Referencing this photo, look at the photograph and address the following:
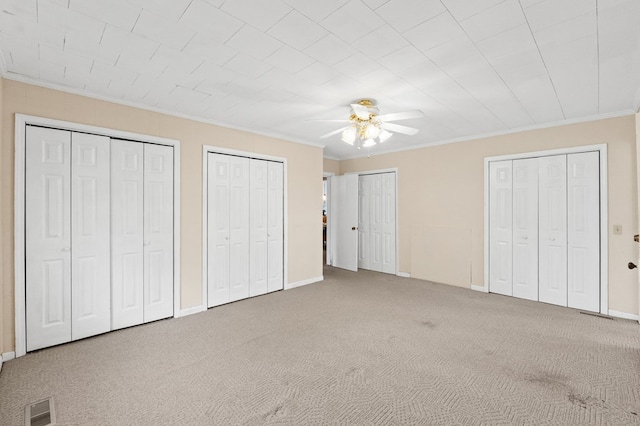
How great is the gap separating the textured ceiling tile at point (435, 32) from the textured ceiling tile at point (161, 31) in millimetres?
1511

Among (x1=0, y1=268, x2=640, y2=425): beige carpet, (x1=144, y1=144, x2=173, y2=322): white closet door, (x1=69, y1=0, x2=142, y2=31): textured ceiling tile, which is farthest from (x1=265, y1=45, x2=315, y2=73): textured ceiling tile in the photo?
(x1=0, y1=268, x2=640, y2=425): beige carpet

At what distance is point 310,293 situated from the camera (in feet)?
15.7

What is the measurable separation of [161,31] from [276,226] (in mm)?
3208

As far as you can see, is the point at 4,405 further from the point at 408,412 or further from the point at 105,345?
the point at 408,412

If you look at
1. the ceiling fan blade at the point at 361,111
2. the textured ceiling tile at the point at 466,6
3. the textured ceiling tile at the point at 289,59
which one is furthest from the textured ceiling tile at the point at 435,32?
the ceiling fan blade at the point at 361,111

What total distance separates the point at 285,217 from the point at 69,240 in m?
2.77

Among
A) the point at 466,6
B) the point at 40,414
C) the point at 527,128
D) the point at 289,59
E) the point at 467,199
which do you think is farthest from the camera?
the point at 467,199

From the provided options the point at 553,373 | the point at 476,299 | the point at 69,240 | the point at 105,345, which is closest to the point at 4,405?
the point at 105,345

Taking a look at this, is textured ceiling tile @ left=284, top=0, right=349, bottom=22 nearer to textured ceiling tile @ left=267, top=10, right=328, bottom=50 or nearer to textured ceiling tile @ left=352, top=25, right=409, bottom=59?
textured ceiling tile @ left=267, top=10, right=328, bottom=50

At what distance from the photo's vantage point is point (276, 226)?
4871 millimetres

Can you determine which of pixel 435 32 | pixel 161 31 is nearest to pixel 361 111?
pixel 435 32

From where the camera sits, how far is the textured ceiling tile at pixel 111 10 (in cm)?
175

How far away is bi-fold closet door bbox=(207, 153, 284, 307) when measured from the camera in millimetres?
4129

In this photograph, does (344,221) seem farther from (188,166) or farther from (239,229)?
(188,166)
